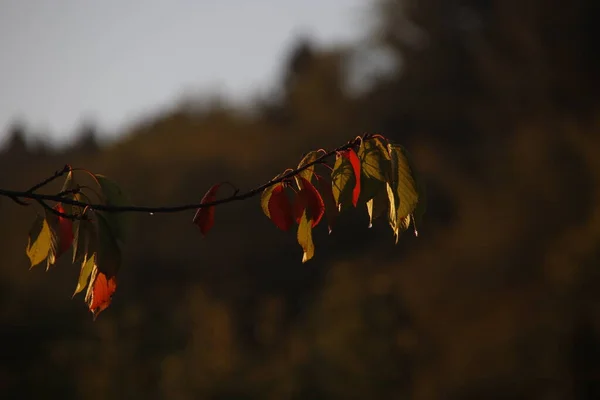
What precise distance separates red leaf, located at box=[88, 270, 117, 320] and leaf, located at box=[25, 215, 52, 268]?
80 millimetres

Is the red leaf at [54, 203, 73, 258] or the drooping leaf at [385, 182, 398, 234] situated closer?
the drooping leaf at [385, 182, 398, 234]

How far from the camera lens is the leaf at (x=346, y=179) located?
3.45 feet

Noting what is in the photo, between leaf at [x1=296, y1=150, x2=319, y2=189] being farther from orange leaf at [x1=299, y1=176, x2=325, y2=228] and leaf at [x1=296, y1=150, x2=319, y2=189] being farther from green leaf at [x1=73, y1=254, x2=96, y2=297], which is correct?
green leaf at [x1=73, y1=254, x2=96, y2=297]

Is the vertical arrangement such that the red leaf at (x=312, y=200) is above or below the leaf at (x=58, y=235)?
below

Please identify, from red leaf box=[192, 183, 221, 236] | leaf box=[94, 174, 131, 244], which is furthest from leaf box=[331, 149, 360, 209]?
leaf box=[94, 174, 131, 244]

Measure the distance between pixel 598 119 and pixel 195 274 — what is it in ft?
33.1

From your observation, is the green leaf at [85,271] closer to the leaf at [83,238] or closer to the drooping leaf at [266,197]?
the leaf at [83,238]

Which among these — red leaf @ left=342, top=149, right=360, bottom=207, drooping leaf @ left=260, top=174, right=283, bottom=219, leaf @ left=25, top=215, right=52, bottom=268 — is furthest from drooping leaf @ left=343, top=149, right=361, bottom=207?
leaf @ left=25, top=215, right=52, bottom=268

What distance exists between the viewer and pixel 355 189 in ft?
3.47

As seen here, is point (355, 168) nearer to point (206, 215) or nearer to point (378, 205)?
point (378, 205)

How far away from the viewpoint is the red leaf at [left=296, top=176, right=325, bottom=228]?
108cm

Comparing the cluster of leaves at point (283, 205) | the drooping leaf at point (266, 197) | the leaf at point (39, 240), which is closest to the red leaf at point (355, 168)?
the cluster of leaves at point (283, 205)

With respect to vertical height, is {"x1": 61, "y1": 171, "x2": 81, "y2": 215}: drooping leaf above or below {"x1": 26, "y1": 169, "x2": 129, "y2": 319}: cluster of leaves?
above

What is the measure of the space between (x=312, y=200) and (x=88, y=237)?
0.88 feet
